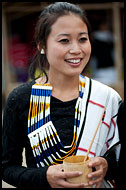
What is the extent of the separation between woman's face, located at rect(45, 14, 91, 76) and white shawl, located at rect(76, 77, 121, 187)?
10.6 inches

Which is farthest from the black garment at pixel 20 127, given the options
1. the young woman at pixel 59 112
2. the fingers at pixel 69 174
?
the fingers at pixel 69 174

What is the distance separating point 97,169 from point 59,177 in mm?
231

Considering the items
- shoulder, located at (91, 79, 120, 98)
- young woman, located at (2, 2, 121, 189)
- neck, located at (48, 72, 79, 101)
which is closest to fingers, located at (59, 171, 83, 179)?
young woman, located at (2, 2, 121, 189)

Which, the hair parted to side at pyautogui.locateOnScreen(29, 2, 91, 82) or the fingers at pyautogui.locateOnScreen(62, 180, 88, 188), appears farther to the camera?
the hair parted to side at pyautogui.locateOnScreen(29, 2, 91, 82)

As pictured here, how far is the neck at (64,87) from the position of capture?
84.8 inches

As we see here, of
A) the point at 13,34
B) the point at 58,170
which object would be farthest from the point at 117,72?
the point at 58,170

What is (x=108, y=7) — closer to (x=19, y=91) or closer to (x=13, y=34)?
(x=13, y=34)

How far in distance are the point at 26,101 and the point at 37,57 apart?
16.6 inches

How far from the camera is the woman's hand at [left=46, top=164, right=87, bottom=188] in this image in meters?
1.66

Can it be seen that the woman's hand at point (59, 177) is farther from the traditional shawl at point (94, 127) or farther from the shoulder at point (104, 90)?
the shoulder at point (104, 90)

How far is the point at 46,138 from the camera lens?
2.07 metres

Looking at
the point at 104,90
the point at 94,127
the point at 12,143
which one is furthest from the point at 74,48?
the point at 12,143

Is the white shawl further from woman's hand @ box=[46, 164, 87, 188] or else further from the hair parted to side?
the hair parted to side

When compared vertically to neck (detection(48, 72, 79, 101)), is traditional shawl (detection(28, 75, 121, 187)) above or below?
below
